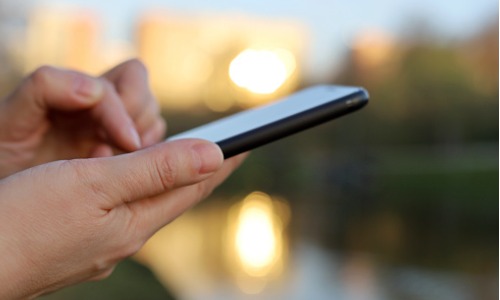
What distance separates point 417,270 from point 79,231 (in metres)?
Result: 6.88

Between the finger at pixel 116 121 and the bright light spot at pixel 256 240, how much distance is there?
18.9ft

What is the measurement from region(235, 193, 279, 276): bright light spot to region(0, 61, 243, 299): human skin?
5807mm

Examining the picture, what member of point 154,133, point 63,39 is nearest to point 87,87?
point 154,133

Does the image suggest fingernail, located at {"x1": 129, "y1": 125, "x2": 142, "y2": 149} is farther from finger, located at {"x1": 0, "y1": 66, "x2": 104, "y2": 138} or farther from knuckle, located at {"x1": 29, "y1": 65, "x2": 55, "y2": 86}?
knuckle, located at {"x1": 29, "y1": 65, "x2": 55, "y2": 86}

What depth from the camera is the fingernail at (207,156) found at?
1419 mm

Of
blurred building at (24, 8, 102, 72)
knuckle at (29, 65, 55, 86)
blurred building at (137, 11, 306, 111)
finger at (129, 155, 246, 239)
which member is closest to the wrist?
finger at (129, 155, 246, 239)

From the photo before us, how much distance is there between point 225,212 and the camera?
13875 millimetres

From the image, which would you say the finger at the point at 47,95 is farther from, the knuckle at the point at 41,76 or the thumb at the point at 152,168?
the thumb at the point at 152,168

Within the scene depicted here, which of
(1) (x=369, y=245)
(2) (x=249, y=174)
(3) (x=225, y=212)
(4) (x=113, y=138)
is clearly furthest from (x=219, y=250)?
(2) (x=249, y=174)

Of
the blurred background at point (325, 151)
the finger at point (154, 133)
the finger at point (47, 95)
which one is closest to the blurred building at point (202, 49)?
the blurred background at point (325, 151)

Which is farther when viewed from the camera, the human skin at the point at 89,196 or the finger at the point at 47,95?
the finger at the point at 47,95

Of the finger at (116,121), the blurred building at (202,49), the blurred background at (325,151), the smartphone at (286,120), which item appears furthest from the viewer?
the blurred building at (202,49)

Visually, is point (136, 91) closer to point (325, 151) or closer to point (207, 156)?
point (207, 156)

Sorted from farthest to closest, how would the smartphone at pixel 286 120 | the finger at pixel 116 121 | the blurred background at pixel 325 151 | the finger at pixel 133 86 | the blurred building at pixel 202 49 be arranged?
the blurred building at pixel 202 49
the blurred background at pixel 325 151
the finger at pixel 133 86
the finger at pixel 116 121
the smartphone at pixel 286 120
